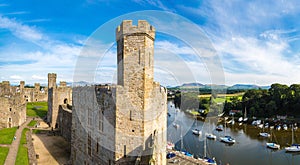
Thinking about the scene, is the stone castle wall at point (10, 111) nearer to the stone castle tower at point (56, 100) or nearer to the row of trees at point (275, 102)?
the stone castle tower at point (56, 100)

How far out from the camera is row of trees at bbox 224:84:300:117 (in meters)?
59.3

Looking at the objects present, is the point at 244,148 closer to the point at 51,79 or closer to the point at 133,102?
the point at 133,102

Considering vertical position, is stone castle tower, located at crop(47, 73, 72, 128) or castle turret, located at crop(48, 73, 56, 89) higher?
castle turret, located at crop(48, 73, 56, 89)

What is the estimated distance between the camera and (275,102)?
201 feet

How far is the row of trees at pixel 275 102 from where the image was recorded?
59.3 metres

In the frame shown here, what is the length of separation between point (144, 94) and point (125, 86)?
0.97 meters

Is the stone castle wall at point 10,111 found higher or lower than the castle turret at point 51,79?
lower

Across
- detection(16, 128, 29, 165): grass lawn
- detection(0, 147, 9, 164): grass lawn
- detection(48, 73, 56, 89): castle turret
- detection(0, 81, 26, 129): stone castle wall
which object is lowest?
detection(16, 128, 29, 165): grass lawn

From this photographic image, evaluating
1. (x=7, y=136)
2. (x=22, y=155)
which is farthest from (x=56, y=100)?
(x=22, y=155)

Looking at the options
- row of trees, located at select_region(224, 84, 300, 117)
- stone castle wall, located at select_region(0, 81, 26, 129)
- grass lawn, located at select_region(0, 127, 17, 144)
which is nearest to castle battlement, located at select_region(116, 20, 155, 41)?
grass lawn, located at select_region(0, 127, 17, 144)

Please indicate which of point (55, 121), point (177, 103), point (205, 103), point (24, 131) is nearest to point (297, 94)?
point (205, 103)

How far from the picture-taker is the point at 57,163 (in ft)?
58.0

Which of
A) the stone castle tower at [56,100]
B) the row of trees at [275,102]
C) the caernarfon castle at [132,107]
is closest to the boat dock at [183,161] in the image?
the caernarfon castle at [132,107]

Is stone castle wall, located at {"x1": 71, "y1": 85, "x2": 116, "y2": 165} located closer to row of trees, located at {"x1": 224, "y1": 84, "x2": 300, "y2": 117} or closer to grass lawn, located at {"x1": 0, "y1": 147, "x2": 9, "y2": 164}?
grass lawn, located at {"x1": 0, "y1": 147, "x2": 9, "y2": 164}
